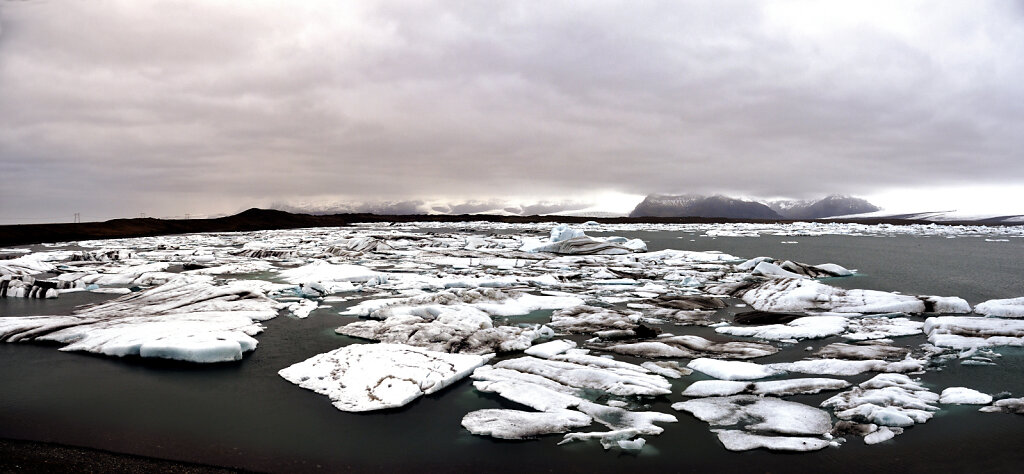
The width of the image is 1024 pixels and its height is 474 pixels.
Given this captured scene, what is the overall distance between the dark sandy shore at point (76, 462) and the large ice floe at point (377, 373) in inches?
56.9

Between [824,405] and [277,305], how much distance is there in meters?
8.68

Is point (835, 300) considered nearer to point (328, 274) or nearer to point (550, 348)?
point (550, 348)

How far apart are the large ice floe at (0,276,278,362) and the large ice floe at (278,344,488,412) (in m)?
1.35

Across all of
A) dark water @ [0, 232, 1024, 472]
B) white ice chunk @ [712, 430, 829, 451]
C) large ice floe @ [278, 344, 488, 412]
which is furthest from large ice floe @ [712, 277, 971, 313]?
large ice floe @ [278, 344, 488, 412]

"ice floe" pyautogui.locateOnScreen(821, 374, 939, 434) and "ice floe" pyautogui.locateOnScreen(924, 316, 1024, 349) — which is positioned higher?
"ice floe" pyautogui.locateOnScreen(924, 316, 1024, 349)

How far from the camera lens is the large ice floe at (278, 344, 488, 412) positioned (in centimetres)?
520

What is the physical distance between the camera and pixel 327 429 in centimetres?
455

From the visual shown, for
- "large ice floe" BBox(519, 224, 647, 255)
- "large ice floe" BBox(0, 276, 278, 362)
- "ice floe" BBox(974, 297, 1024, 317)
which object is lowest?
"ice floe" BBox(974, 297, 1024, 317)

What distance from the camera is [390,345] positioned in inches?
264

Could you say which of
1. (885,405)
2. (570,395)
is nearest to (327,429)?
(570,395)

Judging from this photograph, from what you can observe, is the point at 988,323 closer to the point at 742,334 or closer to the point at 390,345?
the point at 742,334

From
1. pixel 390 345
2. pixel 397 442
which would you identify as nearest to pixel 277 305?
pixel 390 345

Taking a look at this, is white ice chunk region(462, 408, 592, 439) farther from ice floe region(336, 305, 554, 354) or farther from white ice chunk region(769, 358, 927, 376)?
white ice chunk region(769, 358, 927, 376)

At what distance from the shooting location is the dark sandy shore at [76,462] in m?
3.73
